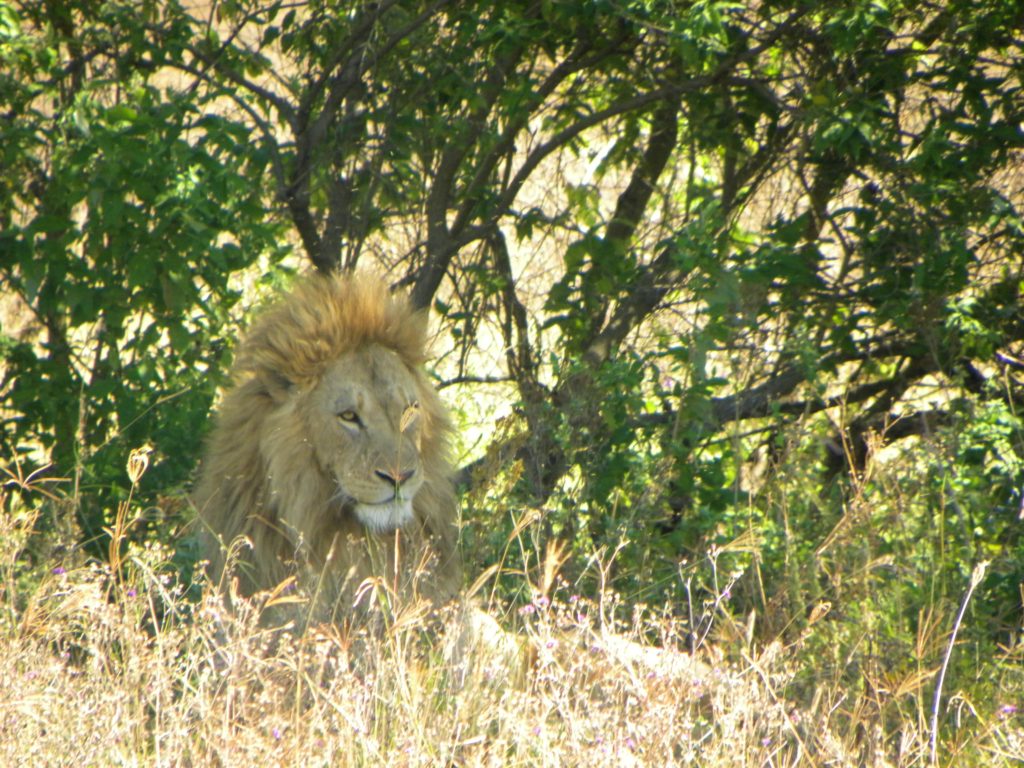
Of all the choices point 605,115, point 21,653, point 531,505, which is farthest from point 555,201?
point 21,653

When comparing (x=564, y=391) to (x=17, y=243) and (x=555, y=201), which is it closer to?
(x=555, y=201)

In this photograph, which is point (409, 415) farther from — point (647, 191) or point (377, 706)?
point (647, 191)

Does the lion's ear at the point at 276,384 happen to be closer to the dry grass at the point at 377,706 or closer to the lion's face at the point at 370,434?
the lion's face at the point at 370,434

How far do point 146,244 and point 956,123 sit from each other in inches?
118

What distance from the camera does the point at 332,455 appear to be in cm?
443

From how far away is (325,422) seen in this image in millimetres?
4480

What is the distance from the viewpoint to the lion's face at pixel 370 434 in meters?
4.34

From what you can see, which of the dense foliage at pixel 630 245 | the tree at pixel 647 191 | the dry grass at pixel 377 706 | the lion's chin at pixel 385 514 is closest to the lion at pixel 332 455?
the lion's chin at pixel 385 514

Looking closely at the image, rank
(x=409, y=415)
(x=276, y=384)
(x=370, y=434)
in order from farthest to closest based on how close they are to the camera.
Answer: (x=276, y=384)
(x=370, y=434)
(x=409, y=415)

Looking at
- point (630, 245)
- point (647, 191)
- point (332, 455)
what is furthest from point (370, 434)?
point (647, 191)

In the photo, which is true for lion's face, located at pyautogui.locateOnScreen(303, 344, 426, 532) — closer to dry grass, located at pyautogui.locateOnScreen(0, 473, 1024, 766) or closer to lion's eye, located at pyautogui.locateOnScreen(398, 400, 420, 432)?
lion's eye, located at pyautogui.locateOnScreen(398, 400, 420, 432)

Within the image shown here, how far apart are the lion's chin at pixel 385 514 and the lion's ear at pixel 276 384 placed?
50 cm

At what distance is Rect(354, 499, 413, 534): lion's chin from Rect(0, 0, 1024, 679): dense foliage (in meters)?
0.43

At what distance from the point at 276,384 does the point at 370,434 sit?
42 centimetres
